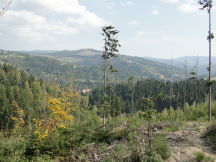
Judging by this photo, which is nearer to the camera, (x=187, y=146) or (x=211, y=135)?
(x=187, y=146)

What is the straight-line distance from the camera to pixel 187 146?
8.58m

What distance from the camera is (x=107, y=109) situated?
17.1m

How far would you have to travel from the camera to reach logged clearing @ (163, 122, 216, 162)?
25.1 ft

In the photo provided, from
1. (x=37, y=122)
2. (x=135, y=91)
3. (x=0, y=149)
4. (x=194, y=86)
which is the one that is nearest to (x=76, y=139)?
(x=0, y=149)

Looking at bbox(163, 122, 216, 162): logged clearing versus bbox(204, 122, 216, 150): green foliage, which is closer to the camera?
bbox(163, 122, 216, 162): logged clearing

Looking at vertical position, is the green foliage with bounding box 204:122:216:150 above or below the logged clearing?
above

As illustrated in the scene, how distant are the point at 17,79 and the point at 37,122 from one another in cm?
9536

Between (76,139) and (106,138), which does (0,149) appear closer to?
(76,139)

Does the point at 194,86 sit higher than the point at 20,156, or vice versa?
the point at 20,156

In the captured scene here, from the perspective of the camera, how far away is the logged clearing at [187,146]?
7657mm

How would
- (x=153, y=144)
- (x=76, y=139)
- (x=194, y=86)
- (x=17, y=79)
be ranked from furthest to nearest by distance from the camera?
1. (x=194, y=86)
2. (x=17, y=79)
3. (x=76, y=139)
4. (x=153, y=144)

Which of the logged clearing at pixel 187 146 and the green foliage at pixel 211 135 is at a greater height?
the green foliage at pixel 211 135

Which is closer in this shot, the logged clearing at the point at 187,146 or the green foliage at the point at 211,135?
the logged clearing at the point at 187,146

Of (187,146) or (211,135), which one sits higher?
(211,135)
